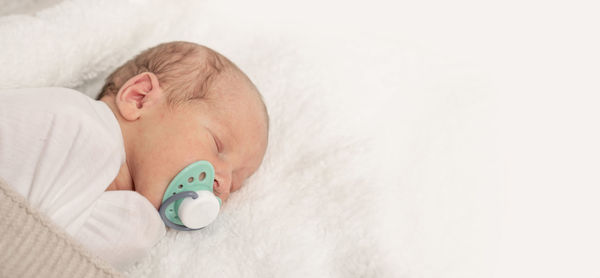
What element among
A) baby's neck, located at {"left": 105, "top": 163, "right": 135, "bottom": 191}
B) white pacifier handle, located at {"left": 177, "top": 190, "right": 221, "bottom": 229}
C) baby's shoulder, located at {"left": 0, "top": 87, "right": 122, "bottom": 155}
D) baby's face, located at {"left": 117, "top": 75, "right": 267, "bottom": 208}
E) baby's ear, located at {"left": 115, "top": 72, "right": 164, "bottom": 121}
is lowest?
white pacifier handle, located at {"left": 177, "top": 190, "right": 221, "bottom": 229}

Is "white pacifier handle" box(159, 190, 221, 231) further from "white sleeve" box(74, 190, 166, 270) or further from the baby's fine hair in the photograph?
the baby's fine hair

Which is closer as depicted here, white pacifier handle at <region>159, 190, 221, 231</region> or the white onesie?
the white onesie

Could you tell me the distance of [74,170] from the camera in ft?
2.92

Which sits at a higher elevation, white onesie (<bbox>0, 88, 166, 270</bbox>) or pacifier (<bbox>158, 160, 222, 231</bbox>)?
white onesie (<bbox>0, 88, 166, 270</bbox>)

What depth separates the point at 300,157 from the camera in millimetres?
1199

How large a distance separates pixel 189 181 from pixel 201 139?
80mm

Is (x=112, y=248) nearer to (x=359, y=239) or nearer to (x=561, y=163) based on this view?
(x=359, y=239)

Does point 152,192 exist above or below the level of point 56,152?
below

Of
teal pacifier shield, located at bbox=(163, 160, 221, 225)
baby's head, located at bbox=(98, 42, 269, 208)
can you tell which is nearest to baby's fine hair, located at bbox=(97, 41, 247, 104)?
baby's head, located at bbox=(98, 42, 269, 208)

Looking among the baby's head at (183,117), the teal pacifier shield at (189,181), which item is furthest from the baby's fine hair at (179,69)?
the teal pacifier shield at (189,181)

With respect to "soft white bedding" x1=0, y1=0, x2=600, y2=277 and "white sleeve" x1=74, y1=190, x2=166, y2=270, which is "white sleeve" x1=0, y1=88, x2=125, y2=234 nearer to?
"white sleeve" x1=74, y1=190, x2=166, y2=270

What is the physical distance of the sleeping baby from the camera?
86 cm

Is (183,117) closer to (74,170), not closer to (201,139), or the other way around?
(201,139)

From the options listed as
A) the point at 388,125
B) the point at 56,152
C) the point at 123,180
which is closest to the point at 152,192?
the point at 123,180
